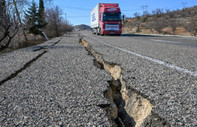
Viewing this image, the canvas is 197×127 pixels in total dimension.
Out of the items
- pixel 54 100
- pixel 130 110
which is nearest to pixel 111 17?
pixel 130 110

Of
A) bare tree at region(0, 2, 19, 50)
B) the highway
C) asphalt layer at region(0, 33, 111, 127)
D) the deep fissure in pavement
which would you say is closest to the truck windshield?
bare tree at region(0, 2, 19, 50)

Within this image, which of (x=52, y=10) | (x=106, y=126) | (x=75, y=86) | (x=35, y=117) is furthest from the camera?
(x=52, y=10)

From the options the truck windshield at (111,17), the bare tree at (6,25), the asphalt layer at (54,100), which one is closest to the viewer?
the asphalt layer at (54,100)

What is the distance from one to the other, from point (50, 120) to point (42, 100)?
1.23ft

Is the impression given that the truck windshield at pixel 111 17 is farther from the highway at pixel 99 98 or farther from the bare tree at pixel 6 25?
the highway at pixel 99 98

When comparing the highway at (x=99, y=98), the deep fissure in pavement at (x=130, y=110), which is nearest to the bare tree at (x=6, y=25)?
the highway at (x=99, y=98)

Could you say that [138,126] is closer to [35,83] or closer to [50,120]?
[50,120]

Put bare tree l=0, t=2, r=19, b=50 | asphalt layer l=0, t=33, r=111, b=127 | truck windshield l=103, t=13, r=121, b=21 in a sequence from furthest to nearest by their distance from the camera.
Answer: truck windshield l=103, t=13, r=121, b=21, bare tree l=0, t=2, r=19, b=50, asphalt layer l=0, t=33, r=111, b=127

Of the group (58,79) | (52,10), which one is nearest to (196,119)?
(58,79)

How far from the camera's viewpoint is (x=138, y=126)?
4.31 feet

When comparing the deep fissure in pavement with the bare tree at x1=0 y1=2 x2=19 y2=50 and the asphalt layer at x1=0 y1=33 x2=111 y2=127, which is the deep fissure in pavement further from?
the bare tree at x1=0 y1=2 x2=19 y2=50

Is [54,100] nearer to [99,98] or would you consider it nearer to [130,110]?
[99,98]

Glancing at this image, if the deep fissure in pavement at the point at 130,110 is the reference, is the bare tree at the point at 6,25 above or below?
above

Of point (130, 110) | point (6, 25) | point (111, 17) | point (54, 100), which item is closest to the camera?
point (54, 100)
